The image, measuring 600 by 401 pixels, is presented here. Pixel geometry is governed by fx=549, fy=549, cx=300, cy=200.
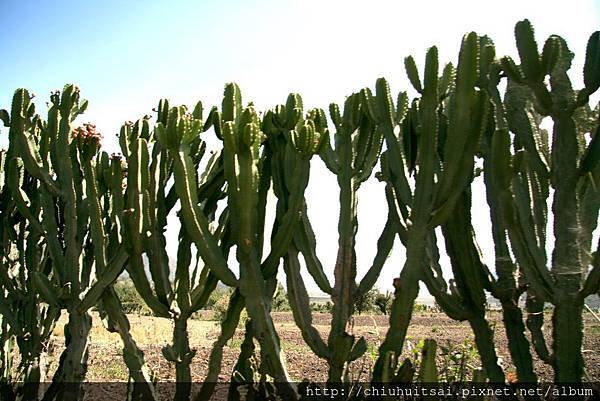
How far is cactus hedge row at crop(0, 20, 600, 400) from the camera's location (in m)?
3.27

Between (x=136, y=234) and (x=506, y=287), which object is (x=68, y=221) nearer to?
(x=136, y=234)

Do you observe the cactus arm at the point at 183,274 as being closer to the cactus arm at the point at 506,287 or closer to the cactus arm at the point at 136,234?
the cactus arm at the point at 136,234

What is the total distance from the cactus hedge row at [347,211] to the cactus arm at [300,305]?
11mm

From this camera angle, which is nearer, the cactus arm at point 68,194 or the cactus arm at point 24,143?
the cactus arm at point 68,194

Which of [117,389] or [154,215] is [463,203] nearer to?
[154,215]

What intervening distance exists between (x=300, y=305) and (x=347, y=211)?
0.75 metres

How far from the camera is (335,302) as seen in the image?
12.6 feet

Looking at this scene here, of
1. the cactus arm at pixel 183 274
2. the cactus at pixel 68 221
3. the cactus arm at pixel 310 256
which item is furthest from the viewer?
the cactus at pixel 68 221

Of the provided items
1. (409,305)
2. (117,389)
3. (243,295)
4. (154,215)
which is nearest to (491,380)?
(409,305)

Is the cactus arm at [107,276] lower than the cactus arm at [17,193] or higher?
lower

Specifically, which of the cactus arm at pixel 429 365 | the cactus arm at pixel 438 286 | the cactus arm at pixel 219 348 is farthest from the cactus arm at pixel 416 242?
the cactus arm at pixel 219 348

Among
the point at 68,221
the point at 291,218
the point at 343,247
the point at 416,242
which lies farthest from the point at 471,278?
the point at 68,221

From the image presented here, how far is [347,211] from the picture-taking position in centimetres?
395

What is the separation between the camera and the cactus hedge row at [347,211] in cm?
327
